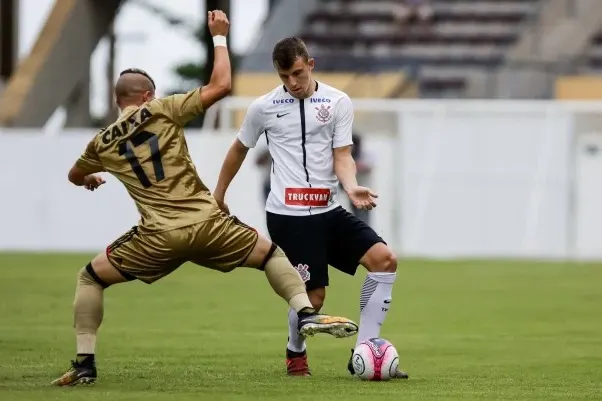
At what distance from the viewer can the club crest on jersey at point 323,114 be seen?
30.9 ft

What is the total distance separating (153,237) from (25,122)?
73.4ft

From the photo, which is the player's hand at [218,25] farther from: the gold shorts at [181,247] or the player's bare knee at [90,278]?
the player's bare knee at [90,278]

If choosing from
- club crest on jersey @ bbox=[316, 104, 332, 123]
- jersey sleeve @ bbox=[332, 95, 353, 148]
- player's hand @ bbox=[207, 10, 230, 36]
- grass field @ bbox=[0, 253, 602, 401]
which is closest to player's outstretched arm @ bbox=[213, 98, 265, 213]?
club crest on jersey @ bbox=[316, 104, 332, 123]

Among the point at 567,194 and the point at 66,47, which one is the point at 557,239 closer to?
the point at 567,194

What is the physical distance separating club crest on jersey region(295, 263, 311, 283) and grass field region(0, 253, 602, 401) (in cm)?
61

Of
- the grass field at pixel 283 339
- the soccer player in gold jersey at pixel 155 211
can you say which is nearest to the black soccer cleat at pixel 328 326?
the soccer player in gold jersey at pixel 155 211

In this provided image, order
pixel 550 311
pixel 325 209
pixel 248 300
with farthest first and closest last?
pixel 248 300, pixel 550 311, pixel 325 209

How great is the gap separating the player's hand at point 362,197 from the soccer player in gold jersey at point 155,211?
0.63 meters

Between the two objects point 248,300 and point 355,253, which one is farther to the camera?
point 248,300

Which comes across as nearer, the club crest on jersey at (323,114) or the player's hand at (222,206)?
the player's hand at (222,206)

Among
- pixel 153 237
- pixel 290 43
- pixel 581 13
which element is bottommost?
pixel 153 237

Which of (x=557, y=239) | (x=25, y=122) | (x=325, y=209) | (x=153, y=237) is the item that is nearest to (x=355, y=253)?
(x=325, y=209)

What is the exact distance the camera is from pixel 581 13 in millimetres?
34625

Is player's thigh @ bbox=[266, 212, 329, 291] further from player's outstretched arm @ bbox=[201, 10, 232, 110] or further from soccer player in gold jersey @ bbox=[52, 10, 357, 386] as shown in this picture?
player's outstretched arm @ bbox=[201, 10, 232, 110]
